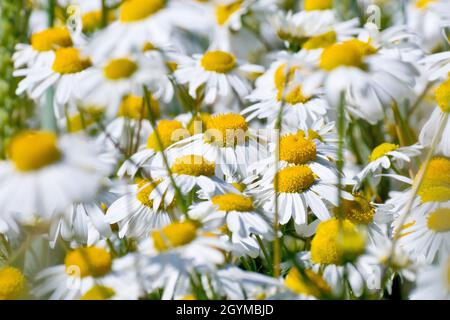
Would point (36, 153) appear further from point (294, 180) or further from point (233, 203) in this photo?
point (294, 180)

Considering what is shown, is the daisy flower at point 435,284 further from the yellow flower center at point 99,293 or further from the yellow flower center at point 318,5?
the yellow flower center at point 318,5

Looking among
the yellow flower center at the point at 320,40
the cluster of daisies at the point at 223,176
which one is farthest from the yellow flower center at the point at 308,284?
the yellow flower center at the point at 320,40

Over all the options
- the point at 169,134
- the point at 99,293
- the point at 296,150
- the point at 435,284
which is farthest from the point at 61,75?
the point at 435,284

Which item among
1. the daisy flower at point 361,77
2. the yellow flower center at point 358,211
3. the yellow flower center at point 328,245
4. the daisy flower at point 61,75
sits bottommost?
the yellow flower center at point 358,211

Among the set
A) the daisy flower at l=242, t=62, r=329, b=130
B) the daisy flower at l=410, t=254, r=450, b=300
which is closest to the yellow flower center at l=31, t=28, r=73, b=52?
the daisy flower at l=242, t=62, r=329, b=130

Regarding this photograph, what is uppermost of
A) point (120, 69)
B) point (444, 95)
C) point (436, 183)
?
point (120, 69)

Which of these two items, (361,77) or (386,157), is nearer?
(361,77)
